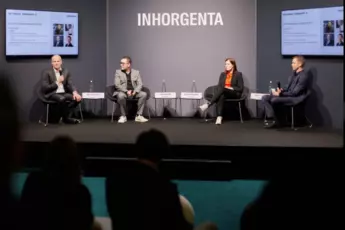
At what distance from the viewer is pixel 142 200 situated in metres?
2.04

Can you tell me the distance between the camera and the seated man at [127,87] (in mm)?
8383

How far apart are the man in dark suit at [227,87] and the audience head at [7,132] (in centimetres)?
737

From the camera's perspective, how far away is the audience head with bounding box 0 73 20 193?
0.75m

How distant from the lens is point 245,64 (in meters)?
9.05

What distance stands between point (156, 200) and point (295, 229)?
1.06m

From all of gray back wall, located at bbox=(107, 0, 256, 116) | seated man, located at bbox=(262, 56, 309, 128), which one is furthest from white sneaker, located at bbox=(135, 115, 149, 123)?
seated man, located at bbox=(262, 56, 309, 128)

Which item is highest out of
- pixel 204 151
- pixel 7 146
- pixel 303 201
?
pixel 7 146

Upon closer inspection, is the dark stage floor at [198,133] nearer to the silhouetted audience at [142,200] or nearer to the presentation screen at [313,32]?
the presentation screen at [313,32]

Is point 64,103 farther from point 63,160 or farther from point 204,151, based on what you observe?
point 63,160

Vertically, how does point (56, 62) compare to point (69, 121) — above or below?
above

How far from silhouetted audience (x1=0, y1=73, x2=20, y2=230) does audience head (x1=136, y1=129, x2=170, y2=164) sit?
Result: 65.3 inches

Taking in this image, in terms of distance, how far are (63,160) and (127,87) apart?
21.8 feet

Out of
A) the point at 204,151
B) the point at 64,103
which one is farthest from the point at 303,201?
the point at 64,103

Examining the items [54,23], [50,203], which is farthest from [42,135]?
[50,203]
